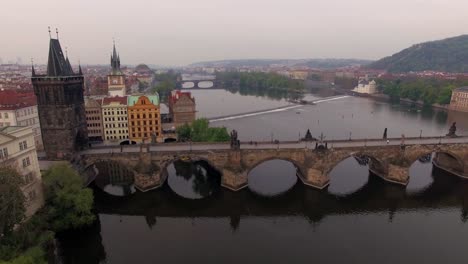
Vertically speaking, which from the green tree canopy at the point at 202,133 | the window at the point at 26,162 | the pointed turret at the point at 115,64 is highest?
the pointed turret at the point at 115,64

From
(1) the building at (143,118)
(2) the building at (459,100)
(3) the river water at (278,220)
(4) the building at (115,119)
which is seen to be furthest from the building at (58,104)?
(2) the building at (459,100)

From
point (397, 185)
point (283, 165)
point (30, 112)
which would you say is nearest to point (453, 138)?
point (397, 185)

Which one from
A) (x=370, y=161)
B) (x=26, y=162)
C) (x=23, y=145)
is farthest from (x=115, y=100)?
(x=370, y=161)

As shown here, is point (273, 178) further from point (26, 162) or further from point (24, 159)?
point (24, 159)

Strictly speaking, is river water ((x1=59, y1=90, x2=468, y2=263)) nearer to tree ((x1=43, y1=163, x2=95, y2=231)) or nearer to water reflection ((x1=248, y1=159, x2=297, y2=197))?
water reflection ((x1=248, y1=159, x2=297, y2=197))

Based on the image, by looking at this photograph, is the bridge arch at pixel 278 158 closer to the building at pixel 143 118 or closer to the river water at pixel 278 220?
the river water at pixel 278 220
